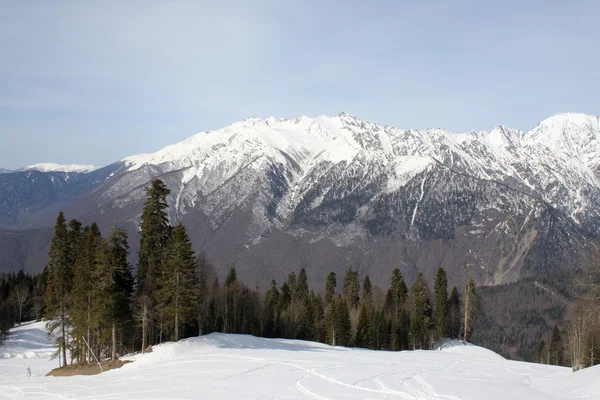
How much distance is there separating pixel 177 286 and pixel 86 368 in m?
11.5

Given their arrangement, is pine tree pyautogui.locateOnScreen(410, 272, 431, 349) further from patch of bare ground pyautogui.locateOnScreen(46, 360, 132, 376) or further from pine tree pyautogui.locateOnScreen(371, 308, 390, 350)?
patch of bare ground pyautogui.locateOnScreen(46, 360, 132, 376)

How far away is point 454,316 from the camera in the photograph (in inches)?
3866

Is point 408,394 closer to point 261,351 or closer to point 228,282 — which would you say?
point 261,351

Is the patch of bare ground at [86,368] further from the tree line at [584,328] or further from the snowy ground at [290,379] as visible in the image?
the tree line at [584,328]

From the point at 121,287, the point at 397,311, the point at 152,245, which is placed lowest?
the point at 397,311

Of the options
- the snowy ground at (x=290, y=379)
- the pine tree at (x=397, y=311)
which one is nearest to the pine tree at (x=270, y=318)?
the pine tree at (x=397, y=311)

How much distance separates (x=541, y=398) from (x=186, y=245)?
121 feet

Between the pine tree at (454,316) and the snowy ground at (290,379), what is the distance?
3916 cm

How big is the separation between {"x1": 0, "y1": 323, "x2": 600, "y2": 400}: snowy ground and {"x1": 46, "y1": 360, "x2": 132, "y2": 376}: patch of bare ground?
2.12 meters

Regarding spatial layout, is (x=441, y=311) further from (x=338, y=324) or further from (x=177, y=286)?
(x=177, y=286)

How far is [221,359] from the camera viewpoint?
48.9 metres

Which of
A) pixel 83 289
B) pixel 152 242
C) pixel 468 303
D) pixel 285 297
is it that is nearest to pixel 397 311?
pixel 468 303

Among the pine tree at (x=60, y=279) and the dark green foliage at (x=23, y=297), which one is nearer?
the pine tree at (x=60, y=279)

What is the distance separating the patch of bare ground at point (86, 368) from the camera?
171ft
